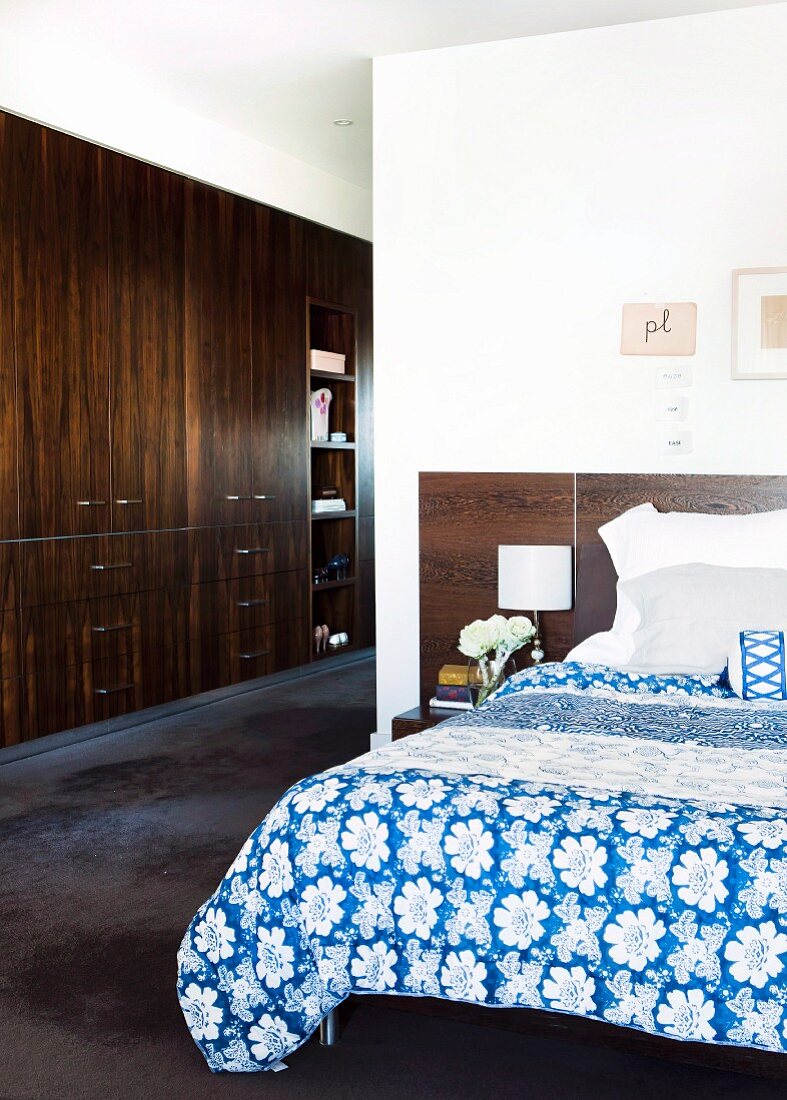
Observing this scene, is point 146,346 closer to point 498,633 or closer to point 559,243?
point 559,243

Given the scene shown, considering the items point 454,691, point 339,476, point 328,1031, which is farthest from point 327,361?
point 328,1031

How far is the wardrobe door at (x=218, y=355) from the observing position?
215 inches

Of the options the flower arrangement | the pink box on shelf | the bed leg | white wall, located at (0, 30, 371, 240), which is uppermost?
white wall, located at (0, 30, 371, 240)

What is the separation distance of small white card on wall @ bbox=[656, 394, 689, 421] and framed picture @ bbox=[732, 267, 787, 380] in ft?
0.67

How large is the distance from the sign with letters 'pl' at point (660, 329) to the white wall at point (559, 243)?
38 mm

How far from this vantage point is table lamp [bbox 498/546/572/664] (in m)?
3.99

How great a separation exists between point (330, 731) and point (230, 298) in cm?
228

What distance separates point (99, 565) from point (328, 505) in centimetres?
203

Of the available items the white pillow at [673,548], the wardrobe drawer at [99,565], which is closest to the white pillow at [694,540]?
the white pillow at [673,548]

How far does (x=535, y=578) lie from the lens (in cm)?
399

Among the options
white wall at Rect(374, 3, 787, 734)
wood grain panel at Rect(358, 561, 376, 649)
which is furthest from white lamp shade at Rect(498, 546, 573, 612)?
wood grain panel at Rect(358, 561, 376, 649)

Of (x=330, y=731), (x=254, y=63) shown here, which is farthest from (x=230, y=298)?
(x=330, y=731)

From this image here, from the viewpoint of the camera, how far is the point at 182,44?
4398mm

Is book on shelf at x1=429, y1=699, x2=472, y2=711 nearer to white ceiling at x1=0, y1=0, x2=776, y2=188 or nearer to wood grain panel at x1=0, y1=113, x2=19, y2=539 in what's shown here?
wood grain panel at x1=0, y1=113, x2=19, y2=539
